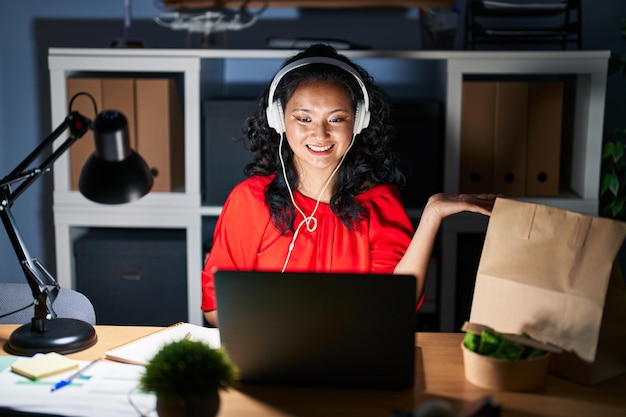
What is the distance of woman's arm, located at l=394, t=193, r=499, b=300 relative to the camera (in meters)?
1.66

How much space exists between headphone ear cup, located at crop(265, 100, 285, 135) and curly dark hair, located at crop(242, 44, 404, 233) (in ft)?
0.12

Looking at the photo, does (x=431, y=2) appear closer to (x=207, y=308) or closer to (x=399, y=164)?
(x=399, y=164)

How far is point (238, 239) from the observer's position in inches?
82.0

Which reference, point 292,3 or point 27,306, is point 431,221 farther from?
point 292,3

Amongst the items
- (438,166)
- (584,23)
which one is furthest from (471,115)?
(584,23)

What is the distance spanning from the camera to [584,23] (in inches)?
111

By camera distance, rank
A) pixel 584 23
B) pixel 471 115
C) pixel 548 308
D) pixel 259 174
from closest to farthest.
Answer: pixel 548 308 < pixel 259 174 < pixel 471 115 < pixel 584 23

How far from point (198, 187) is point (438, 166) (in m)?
0.81

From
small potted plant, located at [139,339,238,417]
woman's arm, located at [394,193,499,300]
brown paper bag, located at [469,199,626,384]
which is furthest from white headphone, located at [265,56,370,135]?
small potted plant, located at [139,339,238,417]

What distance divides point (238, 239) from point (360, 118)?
1.47ft

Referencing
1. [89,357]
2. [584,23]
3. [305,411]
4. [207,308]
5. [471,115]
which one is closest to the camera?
[305,411]

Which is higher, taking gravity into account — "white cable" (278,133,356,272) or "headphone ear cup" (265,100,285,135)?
"headphone ear cup" (265,100,285,135)

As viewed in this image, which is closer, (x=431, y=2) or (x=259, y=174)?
(x=259, y=174)

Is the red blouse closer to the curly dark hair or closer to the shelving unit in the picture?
the curly dark hair
